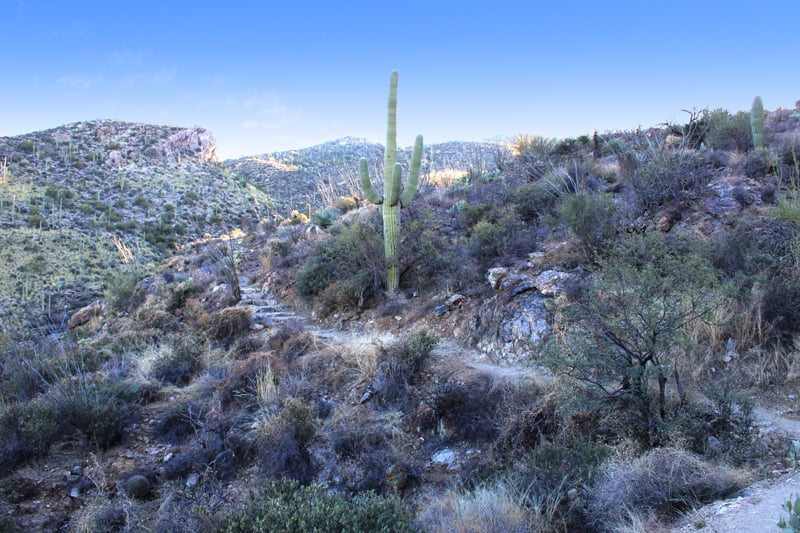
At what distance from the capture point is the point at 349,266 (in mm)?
10812

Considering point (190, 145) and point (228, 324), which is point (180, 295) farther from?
point (190, 145)

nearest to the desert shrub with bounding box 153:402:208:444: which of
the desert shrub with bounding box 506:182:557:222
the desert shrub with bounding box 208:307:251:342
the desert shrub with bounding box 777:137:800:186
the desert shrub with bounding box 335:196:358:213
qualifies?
the desert shrub with bounding box 208:307:251:342

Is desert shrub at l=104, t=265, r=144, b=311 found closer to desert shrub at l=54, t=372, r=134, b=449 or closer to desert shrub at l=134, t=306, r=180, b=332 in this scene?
desert shrub at l=134, t=306, r=180, b=332

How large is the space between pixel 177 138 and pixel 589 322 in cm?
4793

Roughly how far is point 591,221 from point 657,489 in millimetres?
5351

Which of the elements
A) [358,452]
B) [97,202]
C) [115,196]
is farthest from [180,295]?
[115,196]

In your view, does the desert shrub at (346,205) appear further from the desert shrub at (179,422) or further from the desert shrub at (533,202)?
the desert shrub at (179,422)

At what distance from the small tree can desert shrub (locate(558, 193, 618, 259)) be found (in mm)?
2918

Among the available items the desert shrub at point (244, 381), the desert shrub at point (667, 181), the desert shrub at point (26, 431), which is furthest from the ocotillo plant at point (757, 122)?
the desert shrub at point (26, 431)

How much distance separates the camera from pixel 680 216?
8102 mm

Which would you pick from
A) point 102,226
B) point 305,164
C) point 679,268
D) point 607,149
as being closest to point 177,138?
point 305,164

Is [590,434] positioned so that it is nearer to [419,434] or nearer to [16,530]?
[419,434]

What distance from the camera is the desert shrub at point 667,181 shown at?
852 cm

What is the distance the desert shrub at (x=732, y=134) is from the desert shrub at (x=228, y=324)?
42.4ft
